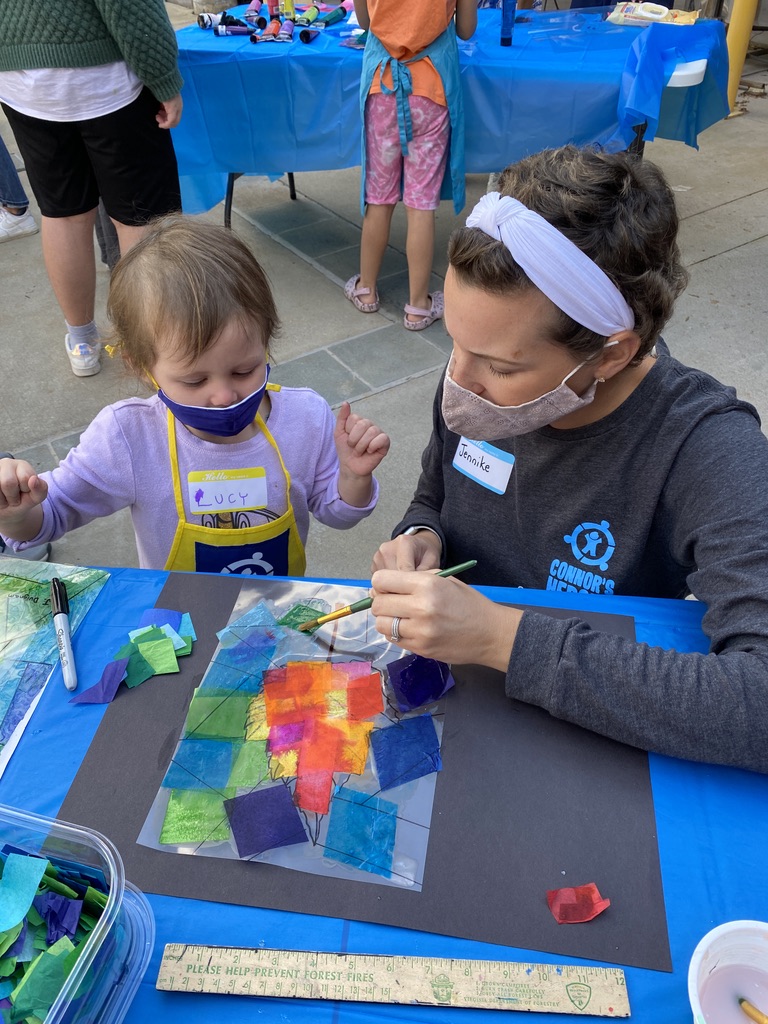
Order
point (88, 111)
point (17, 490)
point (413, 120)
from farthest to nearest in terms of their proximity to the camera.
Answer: point (413, 120)
point (88, 111)
point (17, 490)

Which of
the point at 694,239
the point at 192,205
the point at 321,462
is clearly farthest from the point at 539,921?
the point at 694,239

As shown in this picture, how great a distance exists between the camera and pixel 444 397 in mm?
1236

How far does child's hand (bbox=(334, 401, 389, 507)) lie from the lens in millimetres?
1417

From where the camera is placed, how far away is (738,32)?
17.5 ft

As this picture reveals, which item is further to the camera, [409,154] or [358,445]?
[409,154]

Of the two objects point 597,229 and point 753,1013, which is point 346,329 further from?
point 753,1013

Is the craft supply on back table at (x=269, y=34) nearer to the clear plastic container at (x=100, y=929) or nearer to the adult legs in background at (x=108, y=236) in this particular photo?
the adult legs in background at (x=108, y=236)

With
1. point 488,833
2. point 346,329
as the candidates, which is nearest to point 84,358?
point 346,329

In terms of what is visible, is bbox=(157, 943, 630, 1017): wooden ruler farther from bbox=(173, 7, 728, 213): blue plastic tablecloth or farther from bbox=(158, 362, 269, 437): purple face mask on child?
bbox=(173, 7, 728, 213): blue plastic tablecloth

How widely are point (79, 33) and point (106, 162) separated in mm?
384

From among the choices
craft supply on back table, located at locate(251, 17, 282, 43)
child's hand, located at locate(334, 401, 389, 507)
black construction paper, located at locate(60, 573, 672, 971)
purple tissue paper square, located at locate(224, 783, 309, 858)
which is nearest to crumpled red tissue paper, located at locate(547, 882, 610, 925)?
black construction paper, located at locate(60, 573, 672, 971)

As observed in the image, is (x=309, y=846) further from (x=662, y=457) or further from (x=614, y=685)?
(x=662, y=457)

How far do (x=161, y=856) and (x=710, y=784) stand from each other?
622 mm

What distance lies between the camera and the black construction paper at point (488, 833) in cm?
78
